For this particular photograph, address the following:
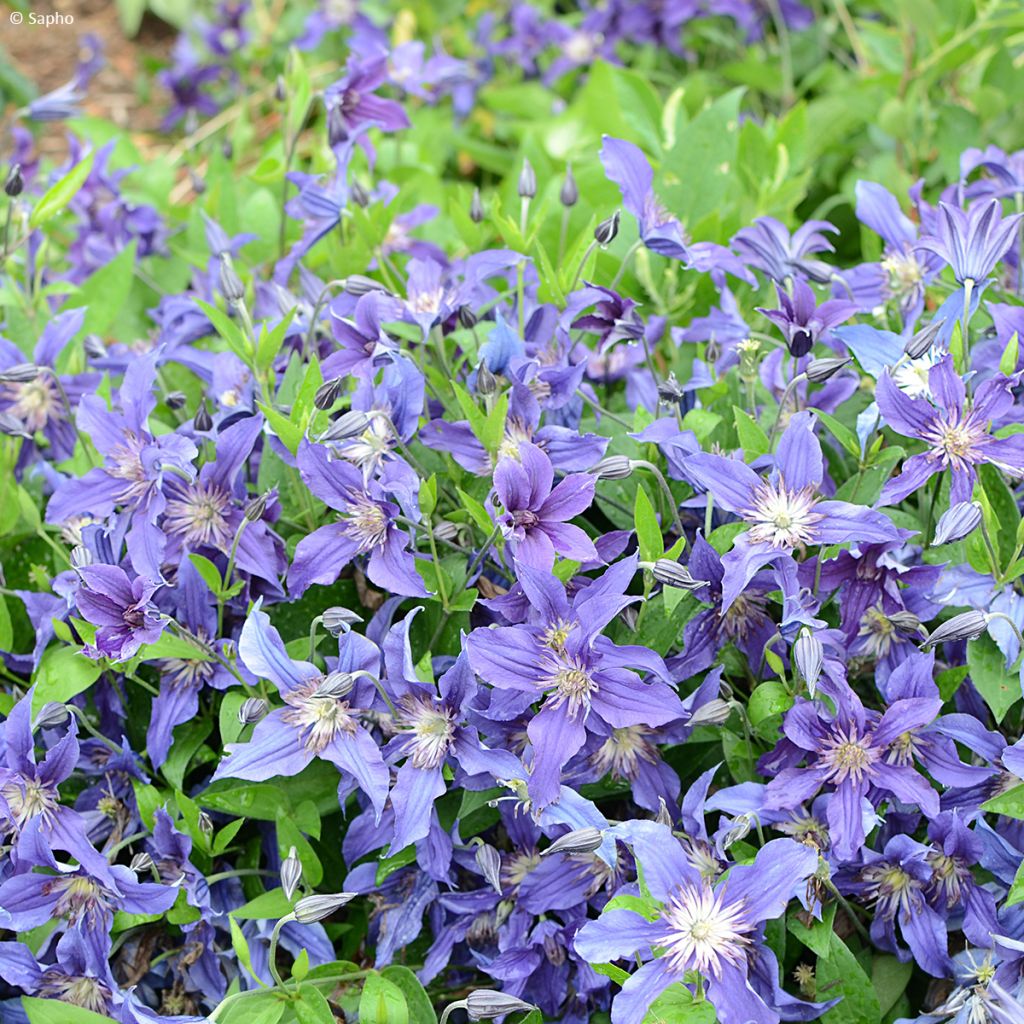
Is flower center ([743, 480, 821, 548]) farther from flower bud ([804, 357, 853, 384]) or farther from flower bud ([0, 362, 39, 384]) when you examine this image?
flower bud ([0, 362, 39, 384])

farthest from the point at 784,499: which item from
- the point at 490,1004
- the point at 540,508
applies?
the point at 490,1004

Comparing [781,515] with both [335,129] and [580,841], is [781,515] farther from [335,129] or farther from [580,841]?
[335,129]

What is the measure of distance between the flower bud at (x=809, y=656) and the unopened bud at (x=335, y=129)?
125 centimetres

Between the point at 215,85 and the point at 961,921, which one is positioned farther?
the point at 215,85

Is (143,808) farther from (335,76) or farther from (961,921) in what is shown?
(335,76)

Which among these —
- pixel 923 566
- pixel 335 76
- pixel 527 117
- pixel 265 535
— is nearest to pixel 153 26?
pixel 335 76

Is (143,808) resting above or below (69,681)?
below

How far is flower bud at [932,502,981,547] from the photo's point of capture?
140 cm

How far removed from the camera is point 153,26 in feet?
16.4

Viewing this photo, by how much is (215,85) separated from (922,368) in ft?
11.2

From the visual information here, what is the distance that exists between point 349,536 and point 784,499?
0.55m

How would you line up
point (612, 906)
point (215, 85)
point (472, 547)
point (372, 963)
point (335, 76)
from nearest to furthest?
1. point (612, 906)
2. point (472, 547)
3. point (372, 963)
4. point (335, 76)
5. point (215, 85)

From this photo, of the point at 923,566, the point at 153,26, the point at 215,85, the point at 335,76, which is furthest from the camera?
the point at 153,26

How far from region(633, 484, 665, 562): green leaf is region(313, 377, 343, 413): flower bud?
404 mm
